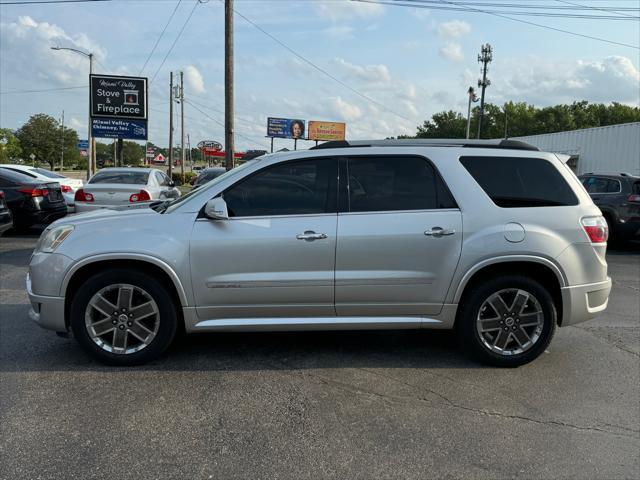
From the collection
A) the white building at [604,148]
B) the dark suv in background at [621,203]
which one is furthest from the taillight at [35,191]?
the white building at [604,148]

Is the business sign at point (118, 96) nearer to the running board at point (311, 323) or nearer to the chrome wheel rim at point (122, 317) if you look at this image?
the chrome wheel rim at point (122, 317)

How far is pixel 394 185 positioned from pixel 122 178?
8628mm

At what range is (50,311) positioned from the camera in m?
4.01

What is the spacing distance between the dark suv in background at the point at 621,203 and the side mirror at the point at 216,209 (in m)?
9.80

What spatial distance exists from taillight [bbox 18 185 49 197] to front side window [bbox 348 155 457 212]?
31.4ft

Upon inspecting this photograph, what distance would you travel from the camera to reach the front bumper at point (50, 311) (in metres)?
3.99

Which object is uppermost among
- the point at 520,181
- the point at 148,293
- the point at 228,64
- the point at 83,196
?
the point at 228,64

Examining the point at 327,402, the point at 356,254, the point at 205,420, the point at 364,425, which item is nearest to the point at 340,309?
the point at 356,254

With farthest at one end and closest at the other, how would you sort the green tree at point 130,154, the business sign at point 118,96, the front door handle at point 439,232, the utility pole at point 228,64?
the green tree at point 130,154 < the business sign at point 118,96 < the utility pole at point 228,64 < the front door handle at point 439,232

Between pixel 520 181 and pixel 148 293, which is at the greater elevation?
pixel 520 181

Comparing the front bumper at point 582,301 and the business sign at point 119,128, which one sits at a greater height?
the business sign at point 119,128

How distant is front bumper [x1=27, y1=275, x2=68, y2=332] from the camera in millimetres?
3994

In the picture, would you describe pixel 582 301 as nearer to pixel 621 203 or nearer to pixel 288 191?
pixel 288 191

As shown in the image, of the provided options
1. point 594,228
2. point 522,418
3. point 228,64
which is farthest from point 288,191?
point 228,64
